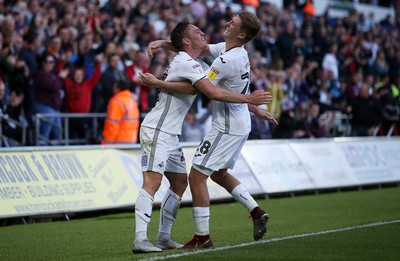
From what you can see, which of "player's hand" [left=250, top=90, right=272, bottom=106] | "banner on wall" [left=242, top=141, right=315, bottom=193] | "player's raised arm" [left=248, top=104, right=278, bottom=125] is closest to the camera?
"player's hand" [left=250, top=90, right=272, bottom=106]

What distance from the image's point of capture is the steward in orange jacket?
17.5 meters

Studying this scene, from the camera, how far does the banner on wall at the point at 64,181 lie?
1360 cm

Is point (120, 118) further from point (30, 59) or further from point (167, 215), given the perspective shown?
point (167, 215)

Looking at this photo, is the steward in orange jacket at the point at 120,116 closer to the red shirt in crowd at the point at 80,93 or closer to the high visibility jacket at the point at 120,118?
the high visibility jacket at the point at 120,118

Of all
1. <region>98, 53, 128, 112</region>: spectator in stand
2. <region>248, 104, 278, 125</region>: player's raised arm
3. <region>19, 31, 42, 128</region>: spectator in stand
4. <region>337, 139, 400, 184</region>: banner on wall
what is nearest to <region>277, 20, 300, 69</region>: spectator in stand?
<region>337, 139, 400, 184</region>: banner on wall

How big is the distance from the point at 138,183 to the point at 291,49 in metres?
13.5

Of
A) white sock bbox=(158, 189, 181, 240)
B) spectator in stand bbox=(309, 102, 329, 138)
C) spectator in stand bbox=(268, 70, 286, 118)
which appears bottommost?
spectator in stand bbox=(309, 102, 329, 138)

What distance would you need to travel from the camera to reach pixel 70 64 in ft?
64.0

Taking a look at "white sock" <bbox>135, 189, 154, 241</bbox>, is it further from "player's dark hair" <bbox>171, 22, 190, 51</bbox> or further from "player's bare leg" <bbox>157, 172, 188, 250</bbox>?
"player's dark hair" <bbox>171, 22, 190, 51</bbox>

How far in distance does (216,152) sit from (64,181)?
16.0 feet

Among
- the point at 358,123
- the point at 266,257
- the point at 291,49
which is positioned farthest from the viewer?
the point at 291,49

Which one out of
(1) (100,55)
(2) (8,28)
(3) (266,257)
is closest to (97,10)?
(1) (100,55)

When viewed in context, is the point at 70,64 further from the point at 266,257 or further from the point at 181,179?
the point at 266,257

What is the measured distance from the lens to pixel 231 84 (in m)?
10.0
